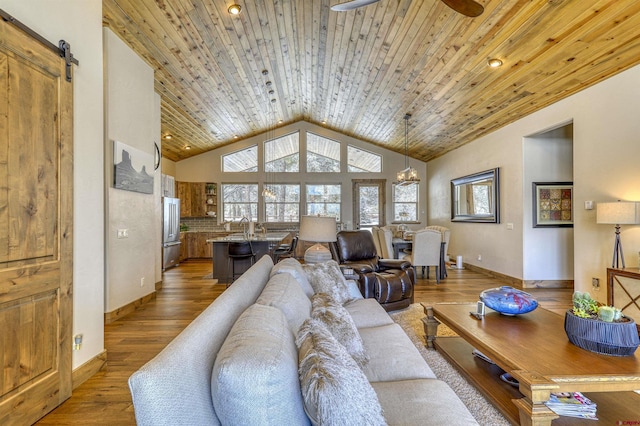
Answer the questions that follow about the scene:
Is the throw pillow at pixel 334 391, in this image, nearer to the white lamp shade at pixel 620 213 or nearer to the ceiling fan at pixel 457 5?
the ceiling fan at pixel 457 5

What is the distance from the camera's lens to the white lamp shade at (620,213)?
316 cm

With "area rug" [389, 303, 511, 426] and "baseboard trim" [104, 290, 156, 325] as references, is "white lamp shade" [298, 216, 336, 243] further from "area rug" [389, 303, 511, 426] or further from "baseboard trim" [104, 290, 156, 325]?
"baseboard trim" [104, 290, 156, 325]

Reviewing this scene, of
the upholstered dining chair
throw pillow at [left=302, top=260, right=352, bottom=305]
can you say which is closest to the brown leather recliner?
throw pillow at [left=302, top=260, right=352, bottom=305]

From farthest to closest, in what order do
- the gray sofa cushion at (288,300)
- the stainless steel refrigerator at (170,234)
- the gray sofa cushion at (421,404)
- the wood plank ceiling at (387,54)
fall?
the stainless steel refrigerator at (170,234), the wood plank ceiling at (387,54), the gray sofa cushion at (288,300), the gray sofa cushion at (421,404)

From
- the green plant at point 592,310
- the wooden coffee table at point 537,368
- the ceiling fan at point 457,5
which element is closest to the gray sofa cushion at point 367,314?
the wooden coffee table at point 537,368

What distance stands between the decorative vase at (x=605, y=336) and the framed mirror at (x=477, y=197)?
4.41 m

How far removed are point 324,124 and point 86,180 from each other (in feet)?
24.3

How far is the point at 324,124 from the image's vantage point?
9047mm

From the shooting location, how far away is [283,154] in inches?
372

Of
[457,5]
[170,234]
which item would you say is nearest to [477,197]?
[457,5]

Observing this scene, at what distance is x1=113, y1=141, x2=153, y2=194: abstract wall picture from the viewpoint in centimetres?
362

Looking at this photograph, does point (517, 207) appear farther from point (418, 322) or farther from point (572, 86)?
point (418, 322)

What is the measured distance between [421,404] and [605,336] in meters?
1.19

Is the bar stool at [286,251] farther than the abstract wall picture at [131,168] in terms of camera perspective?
Yes
